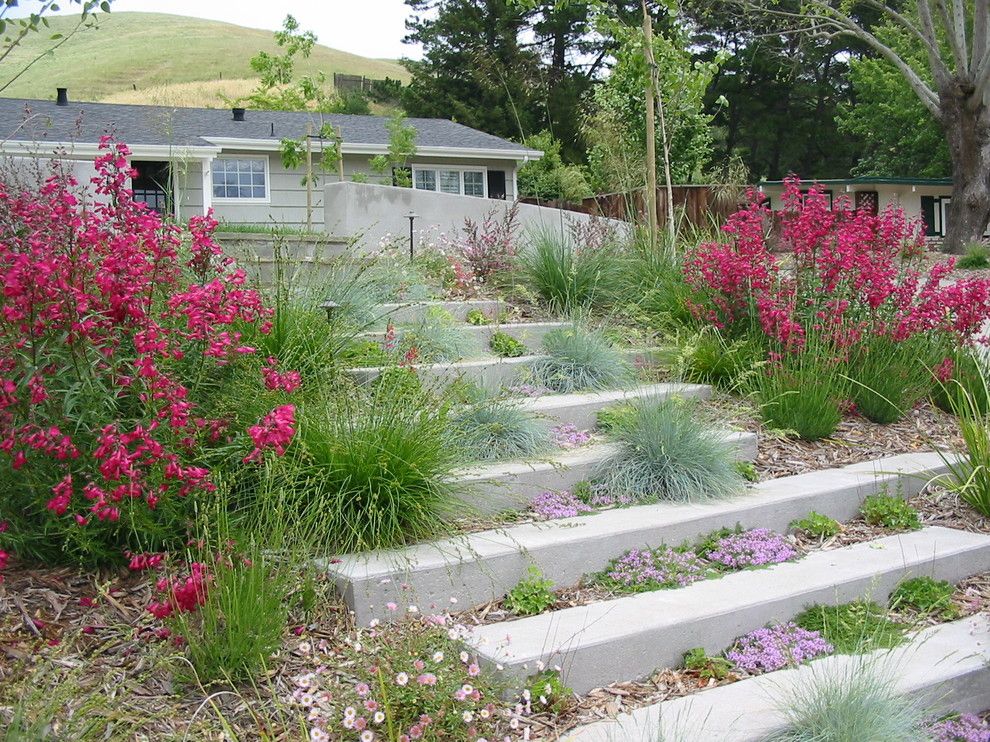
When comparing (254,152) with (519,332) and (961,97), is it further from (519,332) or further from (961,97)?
(519,332)

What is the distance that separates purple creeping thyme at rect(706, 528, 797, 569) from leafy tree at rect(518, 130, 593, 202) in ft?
50.3

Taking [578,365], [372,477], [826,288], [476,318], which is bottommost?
[372,477]

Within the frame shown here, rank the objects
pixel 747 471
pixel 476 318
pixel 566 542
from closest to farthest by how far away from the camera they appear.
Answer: pixel 566 542 → pixel 747 471 → pixel 476 318

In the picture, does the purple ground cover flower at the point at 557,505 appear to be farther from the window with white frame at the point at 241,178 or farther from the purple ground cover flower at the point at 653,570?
the window with white frame at the point at 241,178

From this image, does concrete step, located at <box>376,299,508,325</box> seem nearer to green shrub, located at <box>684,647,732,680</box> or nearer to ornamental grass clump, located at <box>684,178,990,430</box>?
→ ornamental grass clump, located at <box>684,178,990,430</box>

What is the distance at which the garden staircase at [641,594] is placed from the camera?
121 inches

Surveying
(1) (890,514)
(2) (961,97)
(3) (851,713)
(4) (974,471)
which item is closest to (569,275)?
(1) (890,514)

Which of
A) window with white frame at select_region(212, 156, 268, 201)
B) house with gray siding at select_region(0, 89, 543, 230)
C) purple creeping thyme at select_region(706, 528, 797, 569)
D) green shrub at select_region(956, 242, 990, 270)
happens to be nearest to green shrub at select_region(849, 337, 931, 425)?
purple creeping thyme at select_region(706, 528, 797, 569)

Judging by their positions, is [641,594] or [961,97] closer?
[641,594]

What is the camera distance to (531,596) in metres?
3.46

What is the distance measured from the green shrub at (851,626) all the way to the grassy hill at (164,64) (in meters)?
46.4

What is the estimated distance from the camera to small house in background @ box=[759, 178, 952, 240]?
25234 millimetres

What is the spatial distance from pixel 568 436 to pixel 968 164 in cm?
1565

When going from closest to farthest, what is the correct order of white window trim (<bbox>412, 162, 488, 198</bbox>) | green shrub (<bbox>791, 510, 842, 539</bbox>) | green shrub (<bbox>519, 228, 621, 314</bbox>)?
1. green shrub (<bbox>791, 510, 842, 539</bbox>)
2. green shrub (<bbox>519, 228, 621, 314</bbox>)
3. white window trim (<bbox>412, 162, 488, 198</bbox>)
